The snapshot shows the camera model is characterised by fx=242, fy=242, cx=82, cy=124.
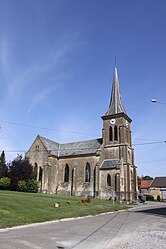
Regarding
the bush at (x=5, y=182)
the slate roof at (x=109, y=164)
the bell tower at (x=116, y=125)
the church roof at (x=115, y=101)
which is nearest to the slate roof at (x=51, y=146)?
the bush at (x=5, y=182)

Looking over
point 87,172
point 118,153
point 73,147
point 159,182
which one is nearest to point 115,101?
point 118,153

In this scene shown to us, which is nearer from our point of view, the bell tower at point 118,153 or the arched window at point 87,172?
the bell tower at point 118,153

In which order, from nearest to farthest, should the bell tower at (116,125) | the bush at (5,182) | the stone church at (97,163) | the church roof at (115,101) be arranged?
the bush at (5,182) < the stone church at (97,163) < the bell tower at (116,125) < the church roof at (115,101)

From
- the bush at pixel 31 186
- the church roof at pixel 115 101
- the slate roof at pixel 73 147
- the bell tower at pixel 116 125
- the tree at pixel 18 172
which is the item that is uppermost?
the church roof at pixel 115 101

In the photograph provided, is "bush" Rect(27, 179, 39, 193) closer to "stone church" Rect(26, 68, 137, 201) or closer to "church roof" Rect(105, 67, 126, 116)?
"stone church" Rect(26, 68, 137, 201)

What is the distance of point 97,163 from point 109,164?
2206 millimetres

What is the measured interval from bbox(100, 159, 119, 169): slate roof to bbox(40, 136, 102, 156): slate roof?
9.49ft

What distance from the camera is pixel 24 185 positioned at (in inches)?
1556

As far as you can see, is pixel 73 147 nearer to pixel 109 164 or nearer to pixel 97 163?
pixel 97 163

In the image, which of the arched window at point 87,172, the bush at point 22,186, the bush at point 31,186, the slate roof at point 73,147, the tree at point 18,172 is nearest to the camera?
the bush at point 22,186

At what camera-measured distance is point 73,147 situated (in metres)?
51.3

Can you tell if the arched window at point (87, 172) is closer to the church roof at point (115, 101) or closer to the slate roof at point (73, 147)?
the slate roof at point (73, 147)

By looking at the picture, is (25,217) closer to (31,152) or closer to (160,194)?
(31,152)

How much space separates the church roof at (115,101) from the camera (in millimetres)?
48112
